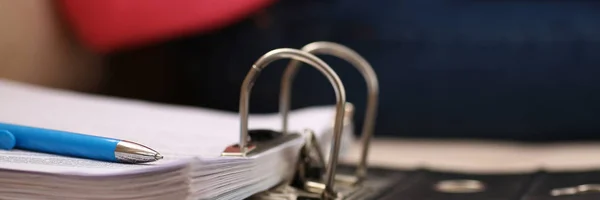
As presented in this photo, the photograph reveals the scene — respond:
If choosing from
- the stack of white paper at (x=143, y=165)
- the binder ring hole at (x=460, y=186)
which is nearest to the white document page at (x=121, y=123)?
the stack of white paper at (x=143, y=165)

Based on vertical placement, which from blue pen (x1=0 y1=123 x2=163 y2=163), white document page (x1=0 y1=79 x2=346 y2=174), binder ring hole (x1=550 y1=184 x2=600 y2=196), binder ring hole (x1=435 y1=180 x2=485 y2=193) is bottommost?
binder ring hole (x1=550 y1=184 x2=600 y2=196)

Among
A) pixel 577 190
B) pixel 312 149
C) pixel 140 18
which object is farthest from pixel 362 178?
pixel 140 18

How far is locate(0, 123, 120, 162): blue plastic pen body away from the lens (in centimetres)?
38

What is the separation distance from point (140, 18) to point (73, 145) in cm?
33

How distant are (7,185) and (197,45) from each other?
430 millimetres

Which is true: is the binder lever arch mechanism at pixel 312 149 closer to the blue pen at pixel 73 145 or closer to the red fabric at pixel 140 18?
the blue pen at pixel 73 145

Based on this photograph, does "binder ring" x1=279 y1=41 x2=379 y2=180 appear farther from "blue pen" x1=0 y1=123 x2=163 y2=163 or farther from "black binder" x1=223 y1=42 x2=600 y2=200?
"blue pen" x1=0 y1=123 x2=163 y2=163

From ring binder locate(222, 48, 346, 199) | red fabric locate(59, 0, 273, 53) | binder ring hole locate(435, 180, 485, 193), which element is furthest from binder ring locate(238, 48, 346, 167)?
red fabric locate(59, 0, 273, 53)

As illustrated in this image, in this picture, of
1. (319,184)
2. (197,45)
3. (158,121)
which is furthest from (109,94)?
(319,184)

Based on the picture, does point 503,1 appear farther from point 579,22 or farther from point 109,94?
point 109,94

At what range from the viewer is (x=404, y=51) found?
74cm

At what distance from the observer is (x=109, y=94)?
0.80 meters

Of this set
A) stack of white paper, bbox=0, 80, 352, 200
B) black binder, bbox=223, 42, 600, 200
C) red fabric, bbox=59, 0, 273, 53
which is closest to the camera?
stack of white paper, bbox=0, 80, 352, 200

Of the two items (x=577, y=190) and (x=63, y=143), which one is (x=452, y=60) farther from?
(x=63, y=143)
